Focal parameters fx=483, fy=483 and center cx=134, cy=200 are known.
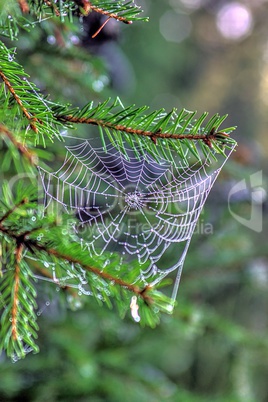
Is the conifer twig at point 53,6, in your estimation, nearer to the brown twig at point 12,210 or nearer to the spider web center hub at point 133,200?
the brown twig at point 12,210

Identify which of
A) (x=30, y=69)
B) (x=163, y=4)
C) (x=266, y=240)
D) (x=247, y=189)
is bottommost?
(x=266, y=240)

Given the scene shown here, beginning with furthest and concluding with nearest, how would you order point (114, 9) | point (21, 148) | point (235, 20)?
point (235, 20), point (114, 9), point (21, 148)

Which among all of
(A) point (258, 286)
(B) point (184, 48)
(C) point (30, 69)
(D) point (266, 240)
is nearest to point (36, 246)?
(C) point (30, 69)

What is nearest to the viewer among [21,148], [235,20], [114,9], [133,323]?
[21,148]

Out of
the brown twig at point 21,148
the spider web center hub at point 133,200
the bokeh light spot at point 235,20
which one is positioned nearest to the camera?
the brown twig at point 21,148

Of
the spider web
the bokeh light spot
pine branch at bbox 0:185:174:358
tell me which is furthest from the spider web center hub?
the bokeh light spot

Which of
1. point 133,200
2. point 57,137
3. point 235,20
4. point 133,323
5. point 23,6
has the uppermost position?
point 235,20

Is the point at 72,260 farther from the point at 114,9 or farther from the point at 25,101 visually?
the point at 114,9

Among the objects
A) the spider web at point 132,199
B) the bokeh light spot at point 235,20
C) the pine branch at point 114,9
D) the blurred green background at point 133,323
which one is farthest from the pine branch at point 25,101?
the bokeh light spot at point 235,20

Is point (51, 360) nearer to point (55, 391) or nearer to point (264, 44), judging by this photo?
point (55, 391)

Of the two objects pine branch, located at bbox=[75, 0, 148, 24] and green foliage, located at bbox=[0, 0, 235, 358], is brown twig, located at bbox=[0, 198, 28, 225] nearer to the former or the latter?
green foliage, located at bbox=[0, 0, 235, 358]

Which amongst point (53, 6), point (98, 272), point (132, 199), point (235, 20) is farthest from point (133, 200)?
point (235, 20)
